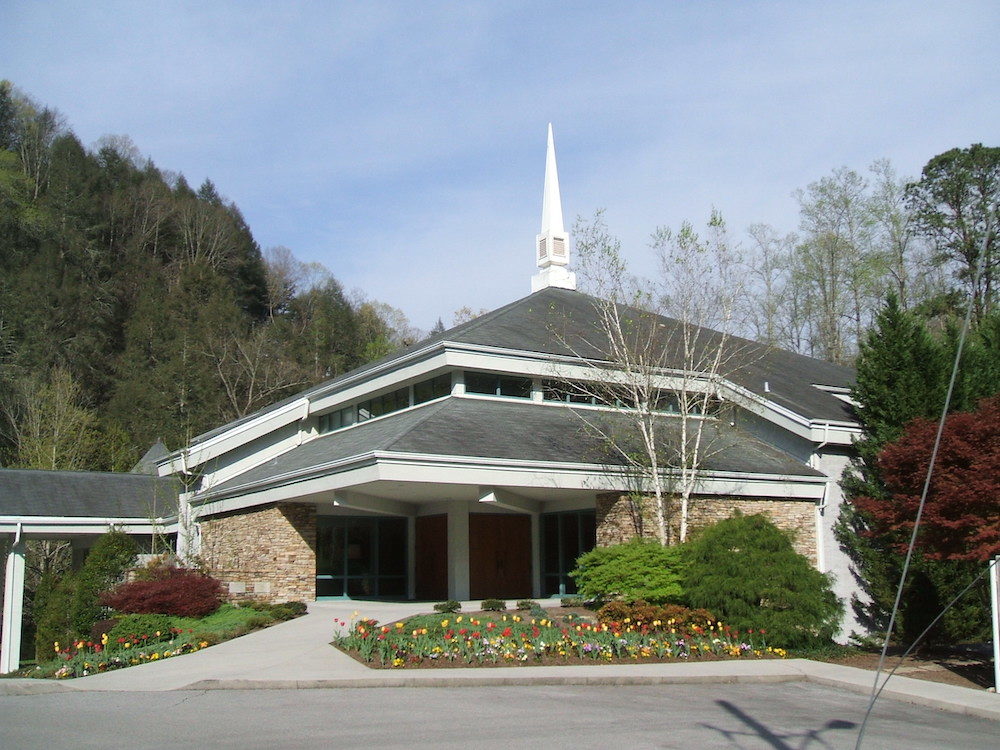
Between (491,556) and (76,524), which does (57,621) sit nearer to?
(76,524)

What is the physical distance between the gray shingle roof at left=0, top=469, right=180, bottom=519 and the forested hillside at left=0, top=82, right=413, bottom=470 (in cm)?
1059

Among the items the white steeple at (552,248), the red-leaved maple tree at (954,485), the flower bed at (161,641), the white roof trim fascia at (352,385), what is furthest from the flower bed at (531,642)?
the white steeple at (552,248)

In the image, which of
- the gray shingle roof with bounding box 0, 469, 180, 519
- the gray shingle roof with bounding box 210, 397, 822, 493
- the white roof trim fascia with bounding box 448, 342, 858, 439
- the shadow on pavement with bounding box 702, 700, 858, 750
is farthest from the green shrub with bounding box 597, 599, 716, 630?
the gray shingle roof with bounding box 0, 469, 180, 519

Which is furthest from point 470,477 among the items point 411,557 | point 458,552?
point 411,557

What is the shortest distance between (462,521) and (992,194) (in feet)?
99.2

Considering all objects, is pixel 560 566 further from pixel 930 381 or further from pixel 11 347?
pixel 11 347

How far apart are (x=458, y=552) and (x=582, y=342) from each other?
5870mm

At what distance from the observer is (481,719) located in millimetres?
9648

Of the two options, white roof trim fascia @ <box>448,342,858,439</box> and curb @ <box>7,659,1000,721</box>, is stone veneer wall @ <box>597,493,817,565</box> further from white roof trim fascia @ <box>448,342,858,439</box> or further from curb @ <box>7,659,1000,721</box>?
curb @ <box>7,659,1000,721</box>

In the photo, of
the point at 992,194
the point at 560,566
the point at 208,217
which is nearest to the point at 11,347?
Result: the point at 208,217

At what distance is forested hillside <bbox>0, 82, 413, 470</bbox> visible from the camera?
45812mm

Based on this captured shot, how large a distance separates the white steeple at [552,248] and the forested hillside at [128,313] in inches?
809

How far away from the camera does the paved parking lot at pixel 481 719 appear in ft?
28.5

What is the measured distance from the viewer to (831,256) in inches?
1641
